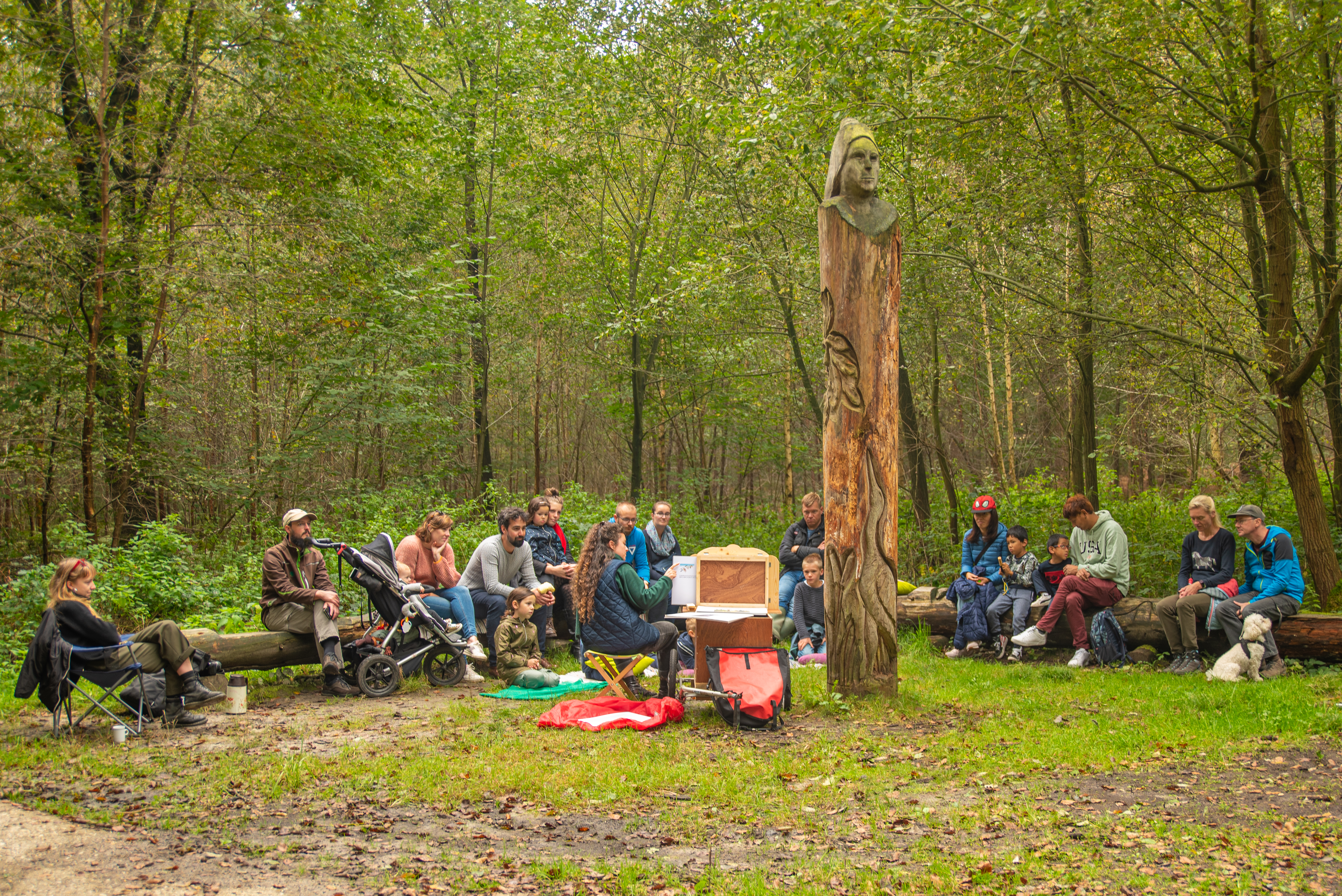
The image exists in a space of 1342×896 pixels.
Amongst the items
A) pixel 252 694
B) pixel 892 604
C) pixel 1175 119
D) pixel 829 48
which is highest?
pixel 829 48

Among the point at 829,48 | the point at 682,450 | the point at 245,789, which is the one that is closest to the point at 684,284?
the point at 829,48

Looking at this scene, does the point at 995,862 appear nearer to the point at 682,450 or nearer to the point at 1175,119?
the point at 1175,119

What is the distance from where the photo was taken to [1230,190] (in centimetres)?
816

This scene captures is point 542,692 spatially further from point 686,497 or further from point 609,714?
point 686,497

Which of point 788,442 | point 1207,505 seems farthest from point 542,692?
point 788,442

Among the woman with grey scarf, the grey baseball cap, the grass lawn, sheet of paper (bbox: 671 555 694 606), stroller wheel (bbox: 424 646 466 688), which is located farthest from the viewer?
the woman with grey scarf

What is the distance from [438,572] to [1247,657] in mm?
6695

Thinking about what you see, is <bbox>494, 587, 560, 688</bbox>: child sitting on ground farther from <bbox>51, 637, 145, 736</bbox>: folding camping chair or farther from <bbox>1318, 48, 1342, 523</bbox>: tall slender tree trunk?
<bbox>1318, 48, 1342, 523</bbox>: tall slender tree trunk

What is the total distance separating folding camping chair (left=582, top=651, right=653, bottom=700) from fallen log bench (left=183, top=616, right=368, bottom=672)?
7.39 feet

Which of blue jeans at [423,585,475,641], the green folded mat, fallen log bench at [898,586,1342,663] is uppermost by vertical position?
blue jeans at [423,585,475,641]

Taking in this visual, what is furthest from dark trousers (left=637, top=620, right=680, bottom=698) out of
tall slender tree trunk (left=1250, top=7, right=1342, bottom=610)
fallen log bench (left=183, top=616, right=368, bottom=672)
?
tall slender tree trunk (left=1250, top=7, right=1342, bottom=610)

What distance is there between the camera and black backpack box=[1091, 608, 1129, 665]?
25.0 ft

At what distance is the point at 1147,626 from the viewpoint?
7.70 meters

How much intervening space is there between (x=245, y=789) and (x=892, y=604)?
4.36 metres
